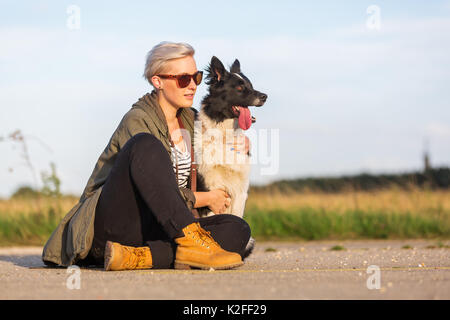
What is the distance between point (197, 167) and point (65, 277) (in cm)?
204

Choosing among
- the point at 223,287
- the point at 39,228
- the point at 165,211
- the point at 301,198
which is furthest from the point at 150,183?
the point at 301,198

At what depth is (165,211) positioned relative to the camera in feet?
14.7

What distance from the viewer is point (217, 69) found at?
6488 millimetres

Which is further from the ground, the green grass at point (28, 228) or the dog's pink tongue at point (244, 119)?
the dog's pink tongue at point (244, 119)

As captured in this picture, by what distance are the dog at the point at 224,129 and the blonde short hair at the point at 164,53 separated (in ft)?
3.06

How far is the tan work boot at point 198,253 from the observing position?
4562 mm

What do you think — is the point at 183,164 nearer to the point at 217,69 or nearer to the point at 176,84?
the point at 176,84

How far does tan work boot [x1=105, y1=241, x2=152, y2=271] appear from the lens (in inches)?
182

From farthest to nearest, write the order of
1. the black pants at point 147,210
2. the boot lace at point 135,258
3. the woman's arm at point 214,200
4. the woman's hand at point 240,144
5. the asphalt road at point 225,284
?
the woman's hand at point 240,144, the woman's arm at point 214,200, the boot lace at point 135,258, the black pants at point 147,210, the asphalt road at point 225,284

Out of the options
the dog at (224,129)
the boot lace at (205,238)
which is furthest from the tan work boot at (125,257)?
the dog at (224,129)

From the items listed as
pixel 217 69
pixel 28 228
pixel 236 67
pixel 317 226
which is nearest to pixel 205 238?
pixel 217 69

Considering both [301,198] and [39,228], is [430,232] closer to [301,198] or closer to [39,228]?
[301,198]

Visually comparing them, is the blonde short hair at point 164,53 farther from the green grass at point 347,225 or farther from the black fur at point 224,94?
the green grass at point 347,225

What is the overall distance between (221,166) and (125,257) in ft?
5.57
